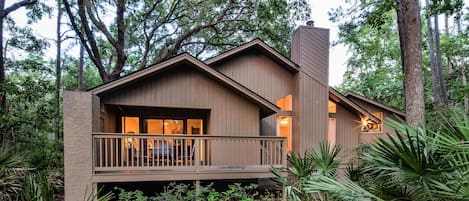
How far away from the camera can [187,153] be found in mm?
8672

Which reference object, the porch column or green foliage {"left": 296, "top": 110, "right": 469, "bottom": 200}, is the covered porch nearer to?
the porch column

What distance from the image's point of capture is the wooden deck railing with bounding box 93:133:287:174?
24.7 ft

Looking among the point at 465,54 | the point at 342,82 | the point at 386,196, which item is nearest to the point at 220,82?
the point at 386,196

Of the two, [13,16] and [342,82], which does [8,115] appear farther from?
[342,82]

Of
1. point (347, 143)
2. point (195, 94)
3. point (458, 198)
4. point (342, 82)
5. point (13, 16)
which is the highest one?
point (13, 16)

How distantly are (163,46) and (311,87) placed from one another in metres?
10.4

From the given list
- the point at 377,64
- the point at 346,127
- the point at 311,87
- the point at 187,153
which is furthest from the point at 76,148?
the point at 377,64

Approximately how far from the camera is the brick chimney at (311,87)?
11.3 meters

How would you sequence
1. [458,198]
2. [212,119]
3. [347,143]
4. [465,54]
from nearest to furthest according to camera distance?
1. [458,198]
2. [212,119]
3. [347,143]
4. [465,54]

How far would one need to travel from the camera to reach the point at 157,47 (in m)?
20.3

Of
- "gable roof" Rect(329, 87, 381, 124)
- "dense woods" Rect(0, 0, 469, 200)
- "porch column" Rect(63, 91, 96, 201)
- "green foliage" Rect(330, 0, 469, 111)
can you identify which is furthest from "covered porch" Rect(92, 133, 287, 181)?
"green foliage" Rect(330, 0, 469, 111)

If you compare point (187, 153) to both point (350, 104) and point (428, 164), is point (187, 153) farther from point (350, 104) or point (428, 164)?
point (350, 104)

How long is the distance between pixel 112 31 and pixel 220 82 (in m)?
12.4

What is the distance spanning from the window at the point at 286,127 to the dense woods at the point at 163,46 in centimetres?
459
